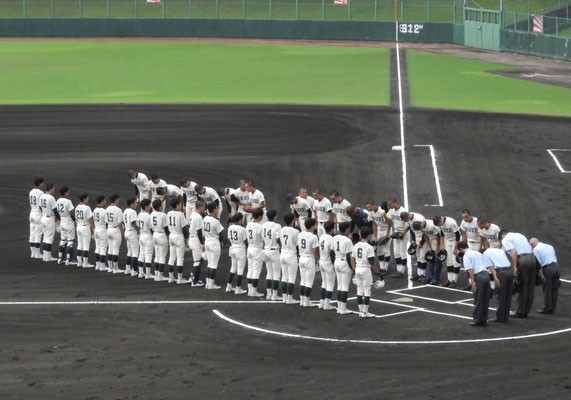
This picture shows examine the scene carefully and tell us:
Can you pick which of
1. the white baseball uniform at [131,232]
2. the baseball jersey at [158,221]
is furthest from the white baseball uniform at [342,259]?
the white baseball uniform at [131,232]

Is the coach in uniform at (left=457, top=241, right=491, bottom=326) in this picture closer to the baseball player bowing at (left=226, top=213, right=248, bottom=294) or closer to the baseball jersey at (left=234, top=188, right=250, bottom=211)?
the baseball player bowing at (left=226, top=213, right=248, bottom=294)

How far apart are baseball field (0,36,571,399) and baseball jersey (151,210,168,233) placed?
1307 millimetres

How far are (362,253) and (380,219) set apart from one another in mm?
4395

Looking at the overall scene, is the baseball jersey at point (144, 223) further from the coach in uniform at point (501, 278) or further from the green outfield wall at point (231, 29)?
the green outfield wall at point (231, 29)

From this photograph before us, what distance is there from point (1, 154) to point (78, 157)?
2.85 metres

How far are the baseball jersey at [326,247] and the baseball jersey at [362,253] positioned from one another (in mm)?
681

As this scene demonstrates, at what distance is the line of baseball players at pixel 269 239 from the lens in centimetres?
2506

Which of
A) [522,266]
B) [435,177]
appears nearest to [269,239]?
[522,266]

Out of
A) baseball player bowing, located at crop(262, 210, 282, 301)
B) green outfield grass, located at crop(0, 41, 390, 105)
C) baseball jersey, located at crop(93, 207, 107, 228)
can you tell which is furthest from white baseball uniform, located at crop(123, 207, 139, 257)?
green outfield grass, located at crop(0, 41, 390, 105)

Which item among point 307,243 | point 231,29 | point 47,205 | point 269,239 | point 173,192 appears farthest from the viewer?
point 231,29

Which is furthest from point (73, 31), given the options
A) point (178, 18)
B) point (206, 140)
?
point (206, 140)

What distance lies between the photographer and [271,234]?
85.3ft

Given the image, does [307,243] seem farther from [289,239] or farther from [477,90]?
[477,90]

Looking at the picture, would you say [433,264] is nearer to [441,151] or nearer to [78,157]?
[441,151]
